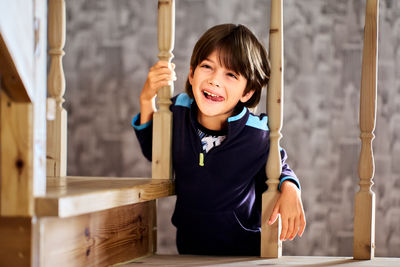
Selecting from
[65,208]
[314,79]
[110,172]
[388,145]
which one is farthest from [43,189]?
[388,145]

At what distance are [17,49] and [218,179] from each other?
0.71m

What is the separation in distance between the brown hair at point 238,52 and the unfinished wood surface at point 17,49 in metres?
0.66

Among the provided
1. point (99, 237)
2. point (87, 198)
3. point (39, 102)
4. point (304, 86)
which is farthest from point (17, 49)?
point (304, 86)

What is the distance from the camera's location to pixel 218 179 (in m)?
1.32

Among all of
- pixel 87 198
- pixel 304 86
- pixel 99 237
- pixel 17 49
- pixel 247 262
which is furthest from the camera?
pixel 304 86

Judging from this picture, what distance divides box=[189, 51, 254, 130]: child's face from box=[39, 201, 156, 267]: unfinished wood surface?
32 cm

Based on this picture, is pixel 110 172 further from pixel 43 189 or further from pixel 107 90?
pixel 43 189

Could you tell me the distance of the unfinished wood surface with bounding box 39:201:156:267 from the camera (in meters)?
0.84

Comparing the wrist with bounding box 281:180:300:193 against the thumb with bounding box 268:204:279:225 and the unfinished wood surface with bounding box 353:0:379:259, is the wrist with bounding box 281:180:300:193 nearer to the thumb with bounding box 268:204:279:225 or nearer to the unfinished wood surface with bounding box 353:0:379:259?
the thumb with bounding box 268:204:279:225

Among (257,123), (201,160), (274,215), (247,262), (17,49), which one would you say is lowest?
(247,262)

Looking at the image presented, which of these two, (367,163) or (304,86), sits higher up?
(304,86)

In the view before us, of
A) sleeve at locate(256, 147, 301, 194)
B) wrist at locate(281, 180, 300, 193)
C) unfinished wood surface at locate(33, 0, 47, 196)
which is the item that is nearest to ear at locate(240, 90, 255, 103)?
sleeve at locate(256, 147, 301, 194)

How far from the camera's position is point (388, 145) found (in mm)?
2191

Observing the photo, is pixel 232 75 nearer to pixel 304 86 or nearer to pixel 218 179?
pixel 218 179
